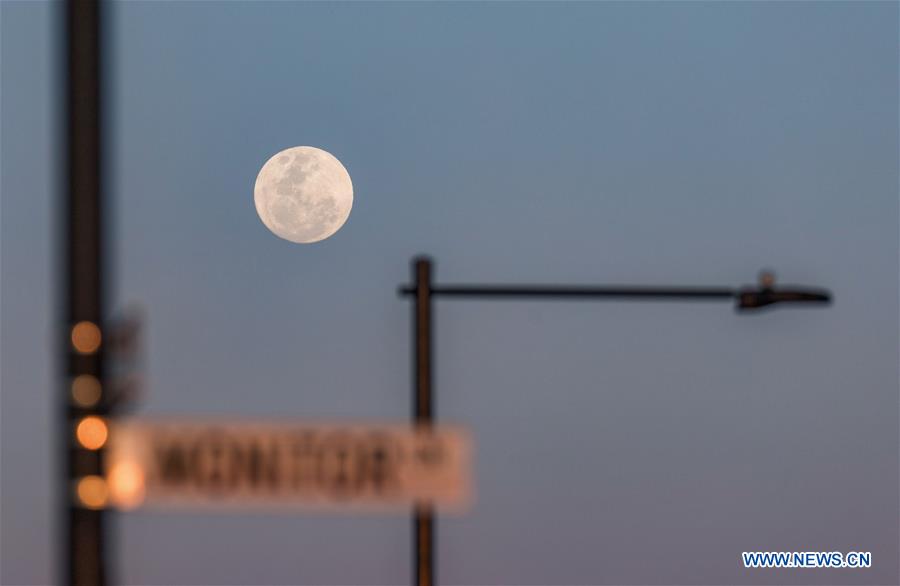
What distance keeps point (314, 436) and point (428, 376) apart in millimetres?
2875

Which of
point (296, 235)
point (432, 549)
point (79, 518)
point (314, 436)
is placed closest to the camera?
point (79, 518)

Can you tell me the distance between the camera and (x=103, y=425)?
16.2 feet

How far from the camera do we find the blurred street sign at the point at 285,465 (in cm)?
508

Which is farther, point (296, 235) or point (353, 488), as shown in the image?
point (296, 235)

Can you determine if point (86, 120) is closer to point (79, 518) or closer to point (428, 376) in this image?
point (79, 518)

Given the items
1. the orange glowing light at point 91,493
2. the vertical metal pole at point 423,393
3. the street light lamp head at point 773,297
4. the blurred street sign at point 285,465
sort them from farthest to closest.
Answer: the street light lamp head at point 773,297 → the vertical metal pole at point 423,393 → the blurred street sign at point 285,465 → the orange glowing light at point 91,493

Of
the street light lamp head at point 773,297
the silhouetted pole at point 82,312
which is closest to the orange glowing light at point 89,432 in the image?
the silhouetted pole at point 82,312

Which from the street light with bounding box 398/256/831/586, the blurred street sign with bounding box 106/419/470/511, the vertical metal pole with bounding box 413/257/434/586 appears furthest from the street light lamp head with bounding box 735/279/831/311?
the blurred street sign with bounding box 106/419/470/511

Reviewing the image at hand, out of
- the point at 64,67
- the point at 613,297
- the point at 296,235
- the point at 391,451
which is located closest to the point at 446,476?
the point at 391,451

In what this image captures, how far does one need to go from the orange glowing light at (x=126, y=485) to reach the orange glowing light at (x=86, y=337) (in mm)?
584

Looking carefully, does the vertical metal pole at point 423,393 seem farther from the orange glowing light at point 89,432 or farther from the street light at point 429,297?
the orange glowing light at point 89,432

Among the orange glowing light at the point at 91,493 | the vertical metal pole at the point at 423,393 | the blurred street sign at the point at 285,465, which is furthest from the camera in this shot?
the vertical metal pole at the point at 423,393

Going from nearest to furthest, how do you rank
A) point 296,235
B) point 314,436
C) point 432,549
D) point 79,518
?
point 79,518, point 314,436, point 432,549, point 296,235

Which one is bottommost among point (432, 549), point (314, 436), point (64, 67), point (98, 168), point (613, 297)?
point (432, 549)
